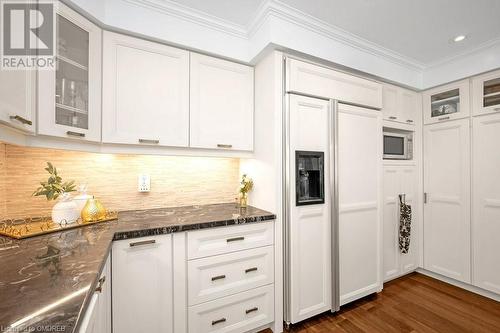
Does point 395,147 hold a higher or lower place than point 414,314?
higher

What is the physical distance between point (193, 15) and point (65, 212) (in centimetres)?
169

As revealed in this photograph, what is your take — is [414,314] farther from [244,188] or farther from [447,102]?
[447,102]

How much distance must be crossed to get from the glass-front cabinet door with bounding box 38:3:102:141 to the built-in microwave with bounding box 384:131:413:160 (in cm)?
282

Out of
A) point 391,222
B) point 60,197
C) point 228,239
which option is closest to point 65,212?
point 60,197

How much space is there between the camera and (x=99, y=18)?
1.41 m

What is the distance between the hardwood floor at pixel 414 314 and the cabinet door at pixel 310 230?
183 mm

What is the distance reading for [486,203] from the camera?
2.13 m

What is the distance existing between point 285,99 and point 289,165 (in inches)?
21.0

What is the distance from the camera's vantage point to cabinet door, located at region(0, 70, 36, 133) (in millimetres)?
878

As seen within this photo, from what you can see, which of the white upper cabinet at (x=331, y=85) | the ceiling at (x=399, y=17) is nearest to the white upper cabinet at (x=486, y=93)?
the ceiling at (x=399, y=17)

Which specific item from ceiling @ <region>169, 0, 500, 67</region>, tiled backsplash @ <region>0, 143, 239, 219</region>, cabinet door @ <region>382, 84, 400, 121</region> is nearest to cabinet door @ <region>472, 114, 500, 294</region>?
cabinet door @ <region>382, 84, 400, 121</region>

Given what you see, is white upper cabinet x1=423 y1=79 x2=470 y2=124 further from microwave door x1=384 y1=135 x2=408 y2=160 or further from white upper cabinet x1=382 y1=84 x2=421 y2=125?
microwave door x1=384 y1=135 x2=408 y2=160

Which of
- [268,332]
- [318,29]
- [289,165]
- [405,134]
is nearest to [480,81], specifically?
[405,134]

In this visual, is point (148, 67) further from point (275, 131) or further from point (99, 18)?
point (275, 131)
